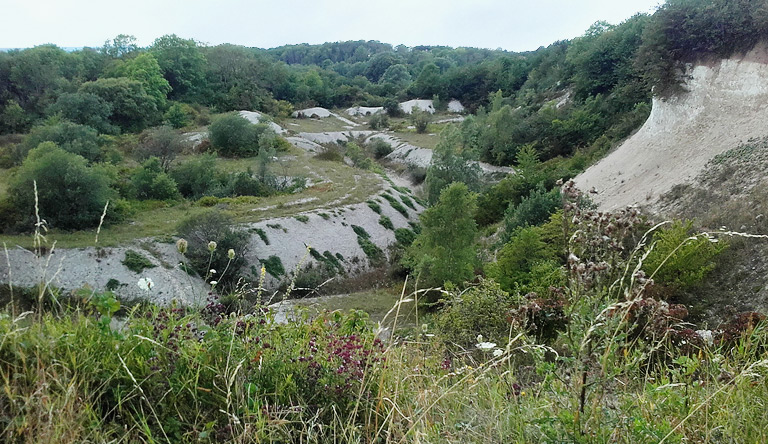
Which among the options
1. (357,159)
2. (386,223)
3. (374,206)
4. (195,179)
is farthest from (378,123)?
(386,223)

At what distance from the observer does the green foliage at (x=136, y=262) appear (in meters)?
18.0

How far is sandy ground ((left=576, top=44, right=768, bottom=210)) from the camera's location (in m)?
19.2

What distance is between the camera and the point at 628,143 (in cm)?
2561

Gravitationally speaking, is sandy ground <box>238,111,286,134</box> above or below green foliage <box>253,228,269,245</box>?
above

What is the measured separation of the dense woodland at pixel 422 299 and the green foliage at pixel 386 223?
0.81 m

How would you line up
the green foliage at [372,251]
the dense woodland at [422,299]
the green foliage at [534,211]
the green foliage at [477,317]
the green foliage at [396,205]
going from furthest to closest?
the green foliage at [396,205] → the green foliage at [372,251] → the green foliage at [534,211] → the green foliage at [477,317] → the dense woodland at [422,299]

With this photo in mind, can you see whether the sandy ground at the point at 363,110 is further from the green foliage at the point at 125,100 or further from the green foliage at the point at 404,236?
the green foliage at the point at 404,236

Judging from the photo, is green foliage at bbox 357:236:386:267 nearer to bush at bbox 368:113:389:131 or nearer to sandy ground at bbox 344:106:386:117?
bush at bbox 368:113:389:131

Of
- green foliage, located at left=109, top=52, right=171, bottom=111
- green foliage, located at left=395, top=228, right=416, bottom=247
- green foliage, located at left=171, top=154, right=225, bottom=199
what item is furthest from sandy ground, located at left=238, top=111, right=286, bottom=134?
green foliage, located at left=395, top=228, right=416, bottom=247

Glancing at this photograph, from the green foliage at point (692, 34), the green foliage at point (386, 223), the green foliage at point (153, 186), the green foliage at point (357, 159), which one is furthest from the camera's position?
the green foliage at point (357, 159)

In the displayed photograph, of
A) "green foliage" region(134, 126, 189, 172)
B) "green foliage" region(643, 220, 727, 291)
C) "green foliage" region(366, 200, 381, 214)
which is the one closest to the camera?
"green foliage" region(643, 220, 727, 291)

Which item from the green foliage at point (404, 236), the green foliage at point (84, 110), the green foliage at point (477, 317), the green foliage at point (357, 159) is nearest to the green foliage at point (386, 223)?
the green foliage at point (404, 236)

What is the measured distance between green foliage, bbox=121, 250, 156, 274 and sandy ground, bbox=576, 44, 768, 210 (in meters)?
19.1

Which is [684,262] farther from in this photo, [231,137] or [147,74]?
[147,74]
